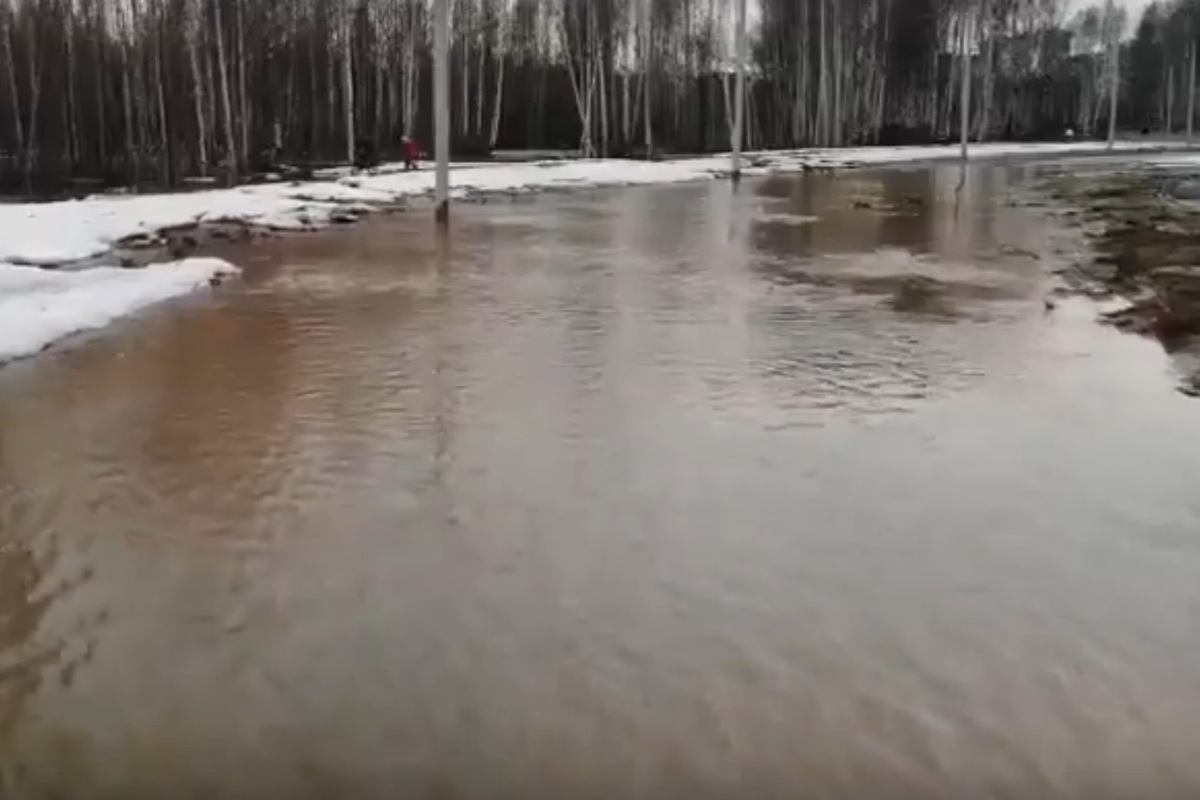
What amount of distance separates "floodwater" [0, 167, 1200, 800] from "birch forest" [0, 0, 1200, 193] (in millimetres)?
29018

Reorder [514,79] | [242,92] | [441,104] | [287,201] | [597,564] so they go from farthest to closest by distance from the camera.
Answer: [514,79]
[242,92]
[287,201]
[441,104]
[597,564]

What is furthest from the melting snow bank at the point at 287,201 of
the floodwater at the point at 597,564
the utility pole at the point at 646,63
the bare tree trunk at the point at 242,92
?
the floodwater at the point at 597,564

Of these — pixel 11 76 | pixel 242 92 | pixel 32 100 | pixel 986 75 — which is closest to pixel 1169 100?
pixel 986 75

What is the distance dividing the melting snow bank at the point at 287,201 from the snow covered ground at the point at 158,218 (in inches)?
1.1

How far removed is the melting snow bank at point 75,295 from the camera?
490 inches

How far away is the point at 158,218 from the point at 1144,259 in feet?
51.7

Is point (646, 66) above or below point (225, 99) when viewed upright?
above

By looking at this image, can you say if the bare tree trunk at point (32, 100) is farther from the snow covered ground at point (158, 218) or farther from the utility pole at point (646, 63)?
the utility pole at point (646, 63)

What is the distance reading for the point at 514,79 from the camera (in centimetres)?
6556

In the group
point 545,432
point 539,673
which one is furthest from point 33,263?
point 539,673

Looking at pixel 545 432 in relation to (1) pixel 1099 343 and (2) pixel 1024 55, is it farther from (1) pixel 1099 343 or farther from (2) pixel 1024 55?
(2) pixel 1024 55

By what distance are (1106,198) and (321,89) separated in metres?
33.9

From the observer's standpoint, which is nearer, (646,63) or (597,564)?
(597,564)

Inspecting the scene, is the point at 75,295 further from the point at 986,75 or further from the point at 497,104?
the point at 986,75
